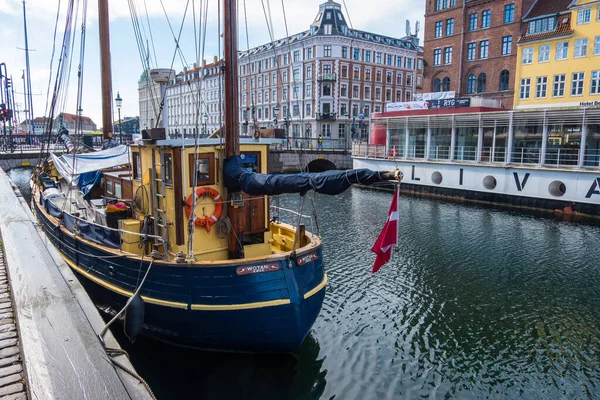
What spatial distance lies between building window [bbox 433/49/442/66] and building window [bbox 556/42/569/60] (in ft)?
45.1

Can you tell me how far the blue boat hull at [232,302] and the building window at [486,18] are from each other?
4310 cm

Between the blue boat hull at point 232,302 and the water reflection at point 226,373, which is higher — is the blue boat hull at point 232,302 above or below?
above

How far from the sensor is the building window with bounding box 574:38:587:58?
112 ft

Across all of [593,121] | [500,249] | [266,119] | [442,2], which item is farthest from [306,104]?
[500,249]

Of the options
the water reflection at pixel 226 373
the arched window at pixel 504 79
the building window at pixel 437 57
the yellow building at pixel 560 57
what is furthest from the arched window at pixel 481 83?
the water reflection at pixel 226 373

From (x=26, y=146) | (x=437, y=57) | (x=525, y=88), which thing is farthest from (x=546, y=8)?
(x=26, y=146)

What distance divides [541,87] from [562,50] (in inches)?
124

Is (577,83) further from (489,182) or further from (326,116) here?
(326,116)

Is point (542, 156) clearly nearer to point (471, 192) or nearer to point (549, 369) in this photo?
point (471, 192)

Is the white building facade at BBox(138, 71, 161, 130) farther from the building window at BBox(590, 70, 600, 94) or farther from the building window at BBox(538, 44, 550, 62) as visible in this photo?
the building window at BBox(590, 70, 600, 94)

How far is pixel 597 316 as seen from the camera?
12.8m

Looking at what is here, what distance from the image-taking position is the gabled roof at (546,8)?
3759 centimetres

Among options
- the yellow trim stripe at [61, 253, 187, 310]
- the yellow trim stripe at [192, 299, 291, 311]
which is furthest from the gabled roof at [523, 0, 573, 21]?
the yellow trim stripe at [61, 253, 187, 310]

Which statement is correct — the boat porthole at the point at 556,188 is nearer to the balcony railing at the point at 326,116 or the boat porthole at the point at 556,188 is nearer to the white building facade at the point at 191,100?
the balcony railing at the point at 326,116
